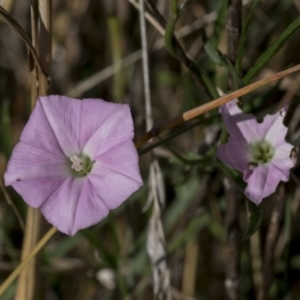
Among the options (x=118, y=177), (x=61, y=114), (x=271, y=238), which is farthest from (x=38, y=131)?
(x=271, y=238)

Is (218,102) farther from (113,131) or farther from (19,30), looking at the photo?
(19,30)

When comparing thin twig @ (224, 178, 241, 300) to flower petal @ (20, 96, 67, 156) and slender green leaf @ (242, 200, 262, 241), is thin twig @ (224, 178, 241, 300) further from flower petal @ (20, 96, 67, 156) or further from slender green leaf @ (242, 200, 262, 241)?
flower petal @ (20, 96, 67, 156)

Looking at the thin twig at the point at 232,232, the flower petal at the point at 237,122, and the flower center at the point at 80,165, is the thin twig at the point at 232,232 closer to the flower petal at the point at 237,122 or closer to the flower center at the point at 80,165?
the flower petal at the point at 237,122

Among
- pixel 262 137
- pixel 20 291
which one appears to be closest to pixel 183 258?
pixel 20 291

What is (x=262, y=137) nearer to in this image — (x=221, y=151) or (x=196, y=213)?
(x=221, y=151)

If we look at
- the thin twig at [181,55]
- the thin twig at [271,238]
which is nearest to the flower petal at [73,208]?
the thin twig at [181,55]
